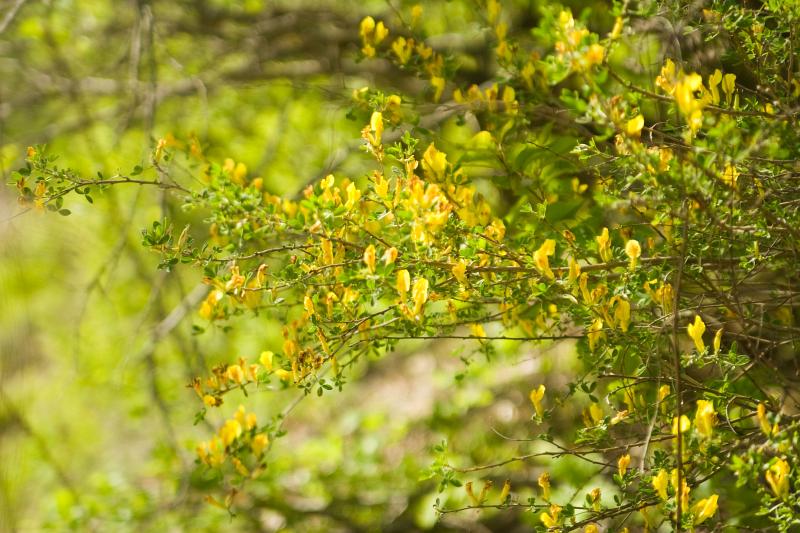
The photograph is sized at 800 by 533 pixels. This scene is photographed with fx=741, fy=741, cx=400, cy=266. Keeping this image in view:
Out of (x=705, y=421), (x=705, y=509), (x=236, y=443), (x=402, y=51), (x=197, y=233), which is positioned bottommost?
(x=705, y=509)

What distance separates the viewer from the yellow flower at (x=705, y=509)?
1111 millimetres

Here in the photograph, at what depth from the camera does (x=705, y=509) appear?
1115 millimetres

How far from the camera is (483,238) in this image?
1.24 meters

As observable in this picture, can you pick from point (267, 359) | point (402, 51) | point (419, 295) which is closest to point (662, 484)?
point (419, 295)

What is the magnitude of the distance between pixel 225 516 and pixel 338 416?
2.32 metres

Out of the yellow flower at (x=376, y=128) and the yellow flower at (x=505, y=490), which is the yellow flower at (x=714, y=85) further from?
the yellow flower at (x=505, y=490)

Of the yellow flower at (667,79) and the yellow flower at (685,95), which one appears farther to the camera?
the yellow flower at (667,79)

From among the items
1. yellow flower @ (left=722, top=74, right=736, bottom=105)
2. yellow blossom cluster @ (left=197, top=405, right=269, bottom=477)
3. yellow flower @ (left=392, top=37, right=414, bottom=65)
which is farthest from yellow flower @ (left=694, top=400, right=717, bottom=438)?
yellow flower @ (left=392, top=37, right=414, bottom=65)

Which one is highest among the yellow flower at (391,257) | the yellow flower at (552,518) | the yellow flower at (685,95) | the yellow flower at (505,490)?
the yellow flower at (685,95)

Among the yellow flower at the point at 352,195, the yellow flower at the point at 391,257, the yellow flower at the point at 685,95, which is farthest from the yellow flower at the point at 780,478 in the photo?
the yellow flower at the point at 352,195

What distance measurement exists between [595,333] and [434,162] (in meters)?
0.42

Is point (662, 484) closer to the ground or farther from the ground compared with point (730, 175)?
closer to the ground

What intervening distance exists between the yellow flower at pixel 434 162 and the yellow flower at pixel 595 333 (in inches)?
14.8

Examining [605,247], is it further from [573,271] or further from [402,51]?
[402,51]
